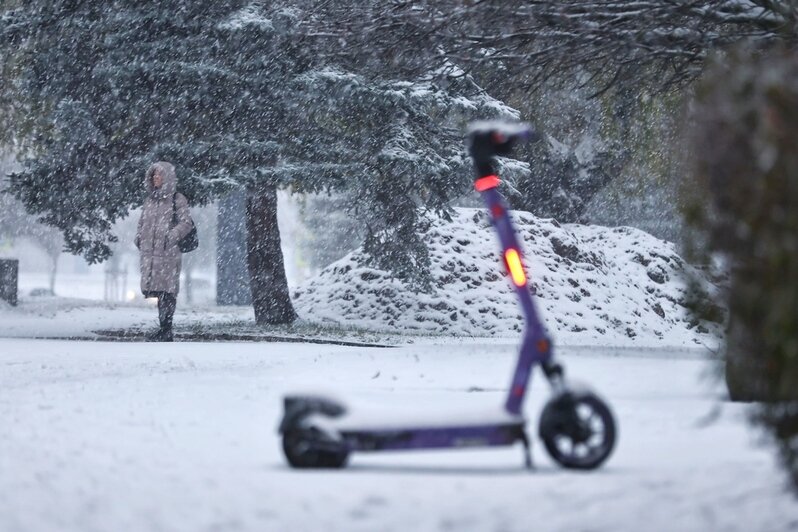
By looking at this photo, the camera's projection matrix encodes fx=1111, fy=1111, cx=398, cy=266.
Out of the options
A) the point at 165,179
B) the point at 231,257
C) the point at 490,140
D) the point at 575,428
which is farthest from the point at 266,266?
the point at 231,257

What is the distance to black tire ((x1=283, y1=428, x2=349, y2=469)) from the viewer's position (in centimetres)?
499

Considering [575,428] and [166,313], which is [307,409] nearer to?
[575,428]

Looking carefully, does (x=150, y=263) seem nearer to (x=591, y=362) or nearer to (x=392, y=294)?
(x=392, y=294)

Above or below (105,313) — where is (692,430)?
below

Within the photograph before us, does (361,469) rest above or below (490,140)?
below

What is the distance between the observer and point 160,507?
4.31m

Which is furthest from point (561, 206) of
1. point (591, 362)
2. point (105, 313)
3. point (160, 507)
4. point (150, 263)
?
point (160, 507)

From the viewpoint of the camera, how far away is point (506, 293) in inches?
707

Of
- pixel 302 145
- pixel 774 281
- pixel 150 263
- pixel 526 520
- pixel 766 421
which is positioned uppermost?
pixel 302 145

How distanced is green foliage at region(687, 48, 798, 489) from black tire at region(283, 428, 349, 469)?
1871mm

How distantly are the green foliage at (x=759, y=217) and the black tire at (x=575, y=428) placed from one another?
0.83 m

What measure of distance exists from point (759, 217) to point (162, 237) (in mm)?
11113

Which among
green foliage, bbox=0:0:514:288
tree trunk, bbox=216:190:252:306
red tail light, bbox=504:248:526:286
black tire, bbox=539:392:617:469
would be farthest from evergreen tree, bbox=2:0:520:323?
tree trunk, bbox=216:190:252:306

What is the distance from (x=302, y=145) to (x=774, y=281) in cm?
1283
